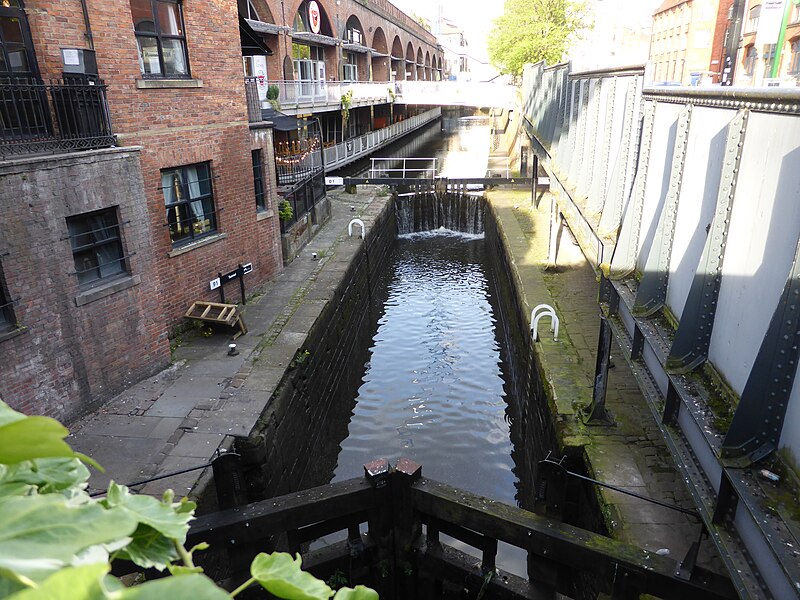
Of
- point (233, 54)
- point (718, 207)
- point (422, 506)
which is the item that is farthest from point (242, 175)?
point (718, 207)

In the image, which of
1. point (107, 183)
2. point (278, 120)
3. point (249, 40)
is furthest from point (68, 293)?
point (278, 120)

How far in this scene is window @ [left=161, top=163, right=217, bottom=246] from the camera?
35.9 feet

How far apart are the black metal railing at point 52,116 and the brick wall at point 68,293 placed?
0.34 m

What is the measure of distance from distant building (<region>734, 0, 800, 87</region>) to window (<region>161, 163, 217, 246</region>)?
11.1 metres

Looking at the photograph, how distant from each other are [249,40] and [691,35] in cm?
4225

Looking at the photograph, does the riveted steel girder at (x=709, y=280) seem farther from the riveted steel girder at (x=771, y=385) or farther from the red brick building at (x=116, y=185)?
the red brick building at (x=116, y=185)

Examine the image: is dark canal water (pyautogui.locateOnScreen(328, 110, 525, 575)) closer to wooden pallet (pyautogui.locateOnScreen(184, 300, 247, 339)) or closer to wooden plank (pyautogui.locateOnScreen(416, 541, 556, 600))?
wooden plank (pyautogui.locateOnScreen(416, 541, 556, 600))

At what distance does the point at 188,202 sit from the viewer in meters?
11.4

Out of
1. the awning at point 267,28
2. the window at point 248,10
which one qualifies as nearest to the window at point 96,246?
the awning at point 267,28

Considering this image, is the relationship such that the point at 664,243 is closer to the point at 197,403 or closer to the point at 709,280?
the point at 709,280

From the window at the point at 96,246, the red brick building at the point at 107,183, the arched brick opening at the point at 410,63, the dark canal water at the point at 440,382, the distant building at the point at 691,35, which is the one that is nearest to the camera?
the red brick building at the point at 107,183

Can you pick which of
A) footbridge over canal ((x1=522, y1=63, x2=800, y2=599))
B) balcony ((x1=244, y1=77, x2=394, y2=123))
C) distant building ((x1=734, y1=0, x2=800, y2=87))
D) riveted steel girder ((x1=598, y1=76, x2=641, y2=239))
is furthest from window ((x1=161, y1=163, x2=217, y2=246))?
distant building ((x1=734, y1=0, x2=800, y2=87))

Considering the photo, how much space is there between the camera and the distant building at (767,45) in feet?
35.7

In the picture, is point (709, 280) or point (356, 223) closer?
point (709, 280)
